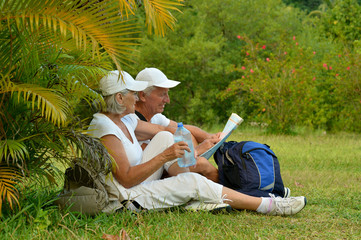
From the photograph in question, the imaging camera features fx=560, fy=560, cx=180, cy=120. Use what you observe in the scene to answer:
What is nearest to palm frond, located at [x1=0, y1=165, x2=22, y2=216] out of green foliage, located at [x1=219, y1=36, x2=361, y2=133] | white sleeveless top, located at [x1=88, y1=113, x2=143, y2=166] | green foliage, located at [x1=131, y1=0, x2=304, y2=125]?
white sleeveless top, located at [x1=88, y1=113, x2=143, y2=166]

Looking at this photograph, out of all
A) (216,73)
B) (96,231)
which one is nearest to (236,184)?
(96,231)

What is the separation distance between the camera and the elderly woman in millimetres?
4324

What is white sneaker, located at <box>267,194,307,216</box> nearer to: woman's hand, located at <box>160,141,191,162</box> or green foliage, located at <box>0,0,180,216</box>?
woman's hand, located at <box>160,141,191,162</box>

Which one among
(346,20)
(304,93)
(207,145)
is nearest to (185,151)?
(207,145)

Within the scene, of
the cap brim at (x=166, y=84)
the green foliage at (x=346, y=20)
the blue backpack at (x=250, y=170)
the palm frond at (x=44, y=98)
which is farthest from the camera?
the green foliage at (x=346, y=20)

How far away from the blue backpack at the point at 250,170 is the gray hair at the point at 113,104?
105 cm

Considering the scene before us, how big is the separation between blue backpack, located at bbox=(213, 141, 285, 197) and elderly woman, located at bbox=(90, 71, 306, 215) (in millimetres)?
119

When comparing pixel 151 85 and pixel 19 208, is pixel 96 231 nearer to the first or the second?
pixel 19 208

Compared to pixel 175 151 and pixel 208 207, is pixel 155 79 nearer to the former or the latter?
pixel 175 151

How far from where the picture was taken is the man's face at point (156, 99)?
17.4 ft

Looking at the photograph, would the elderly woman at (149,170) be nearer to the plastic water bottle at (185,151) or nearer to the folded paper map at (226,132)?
the plastic water bottle at (185,151)

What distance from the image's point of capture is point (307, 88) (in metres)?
13.6

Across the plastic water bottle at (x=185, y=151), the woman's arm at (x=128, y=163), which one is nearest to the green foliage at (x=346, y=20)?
the plastic water bottle at (x=185, y=151)

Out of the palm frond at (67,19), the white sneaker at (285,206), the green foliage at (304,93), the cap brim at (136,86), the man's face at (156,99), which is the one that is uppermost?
the palm frond at (67,19)
